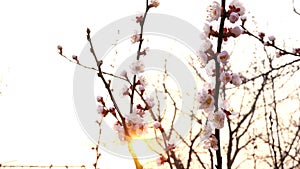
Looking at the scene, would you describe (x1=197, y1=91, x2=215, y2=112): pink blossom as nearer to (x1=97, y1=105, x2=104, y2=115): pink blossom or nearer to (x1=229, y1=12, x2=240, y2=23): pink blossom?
(x1=229, y1=12, x2=240, y2=23): pink blossom

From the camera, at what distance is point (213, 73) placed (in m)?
1.65

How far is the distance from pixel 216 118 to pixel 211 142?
4.4 inches

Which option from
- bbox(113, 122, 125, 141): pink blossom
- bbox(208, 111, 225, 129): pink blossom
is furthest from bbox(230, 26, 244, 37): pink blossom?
bbox(113, 122, 125, 141): pink blossom

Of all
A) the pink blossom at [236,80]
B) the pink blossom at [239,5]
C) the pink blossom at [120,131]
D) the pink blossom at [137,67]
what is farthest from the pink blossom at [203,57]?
the pink blossom at [120,131]

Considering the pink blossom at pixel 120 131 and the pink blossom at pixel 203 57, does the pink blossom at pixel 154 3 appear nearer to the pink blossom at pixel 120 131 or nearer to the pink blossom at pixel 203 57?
the pink blossom at pixel 120 131

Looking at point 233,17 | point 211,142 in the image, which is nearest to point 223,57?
point 233,17

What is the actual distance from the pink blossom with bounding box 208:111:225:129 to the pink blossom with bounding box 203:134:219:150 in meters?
0.06

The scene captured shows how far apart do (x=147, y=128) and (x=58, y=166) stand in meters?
1.62

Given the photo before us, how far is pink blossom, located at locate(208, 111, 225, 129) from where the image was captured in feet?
4.96

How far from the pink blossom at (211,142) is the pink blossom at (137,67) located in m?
1.16

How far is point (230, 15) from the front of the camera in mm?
1808

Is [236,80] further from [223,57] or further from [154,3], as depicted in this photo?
[154,3]

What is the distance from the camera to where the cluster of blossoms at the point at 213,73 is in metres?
1.58

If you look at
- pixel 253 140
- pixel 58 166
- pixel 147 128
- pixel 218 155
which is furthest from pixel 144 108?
pixel 253 140
